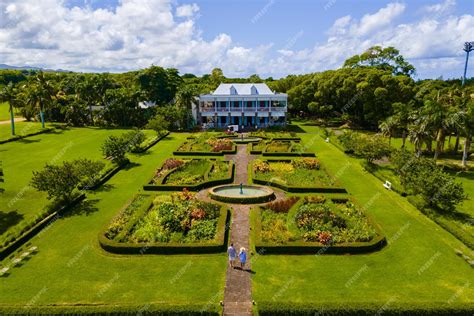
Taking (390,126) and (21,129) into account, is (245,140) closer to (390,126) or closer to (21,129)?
(390,126)

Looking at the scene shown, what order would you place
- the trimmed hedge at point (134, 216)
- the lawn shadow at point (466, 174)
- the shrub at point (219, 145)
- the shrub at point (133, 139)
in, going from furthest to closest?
the shrub at point (219, 145), the shrub at point (133, 139), the lawn shadow at point (466, 174), the trimmed hedge at point (134, 216)

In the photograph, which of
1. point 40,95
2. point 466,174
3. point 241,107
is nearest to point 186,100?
point 241,107

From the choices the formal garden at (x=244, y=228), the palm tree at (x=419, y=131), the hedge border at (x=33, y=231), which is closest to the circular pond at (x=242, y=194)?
the formal garden at (x=244, y=228)

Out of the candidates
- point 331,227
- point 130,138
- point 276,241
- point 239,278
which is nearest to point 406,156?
point 331,227

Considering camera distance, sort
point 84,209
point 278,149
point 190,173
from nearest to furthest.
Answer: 1. point 84,209
2. point 190,173
3. point 278,149

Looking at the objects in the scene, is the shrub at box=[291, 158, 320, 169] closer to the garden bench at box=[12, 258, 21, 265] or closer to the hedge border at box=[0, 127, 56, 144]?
the garden bench at box=[12, 258, 21, 265]

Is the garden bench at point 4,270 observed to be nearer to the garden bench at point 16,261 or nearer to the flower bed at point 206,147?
the garden bench at point 16,261

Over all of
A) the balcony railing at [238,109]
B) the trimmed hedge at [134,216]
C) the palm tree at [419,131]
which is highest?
the balcony railing at [238,109]
